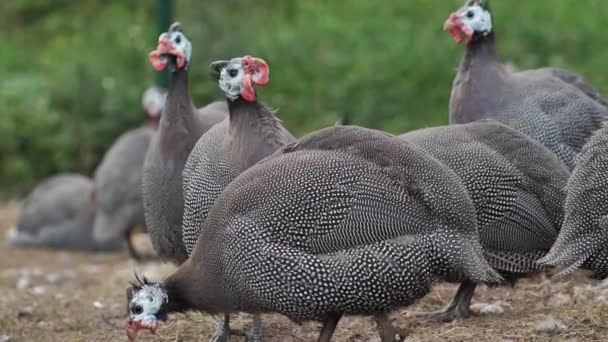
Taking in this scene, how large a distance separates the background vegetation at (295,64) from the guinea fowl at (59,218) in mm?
1062

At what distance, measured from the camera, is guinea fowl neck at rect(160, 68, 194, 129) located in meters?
6.00

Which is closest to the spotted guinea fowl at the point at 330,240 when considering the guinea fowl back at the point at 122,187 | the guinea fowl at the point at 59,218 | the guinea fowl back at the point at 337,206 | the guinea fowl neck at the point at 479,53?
the guinea fowl back at the point at 337,206

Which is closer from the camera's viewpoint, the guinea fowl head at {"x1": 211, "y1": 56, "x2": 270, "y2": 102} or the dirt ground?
the dirt ground

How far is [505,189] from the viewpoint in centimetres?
532

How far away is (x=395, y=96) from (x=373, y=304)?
5983 millimetres

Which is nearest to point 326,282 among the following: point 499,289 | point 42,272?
point 499,289

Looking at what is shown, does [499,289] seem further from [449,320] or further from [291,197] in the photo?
[291,197]

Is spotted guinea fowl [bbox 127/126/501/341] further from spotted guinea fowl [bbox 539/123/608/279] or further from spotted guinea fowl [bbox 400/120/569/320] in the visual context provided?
spotted guinea fowl [bbox 400/120/569/320]

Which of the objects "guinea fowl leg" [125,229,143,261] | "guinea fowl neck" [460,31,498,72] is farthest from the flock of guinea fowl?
"guinea fowl leg" [125,229,143,261]

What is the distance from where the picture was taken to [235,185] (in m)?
4.66

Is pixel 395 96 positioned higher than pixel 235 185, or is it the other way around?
pixel 235 185

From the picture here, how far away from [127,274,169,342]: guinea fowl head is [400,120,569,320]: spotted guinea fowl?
129cm

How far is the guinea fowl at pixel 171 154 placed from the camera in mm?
5840

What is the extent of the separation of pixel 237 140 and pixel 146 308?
3.11 feet
